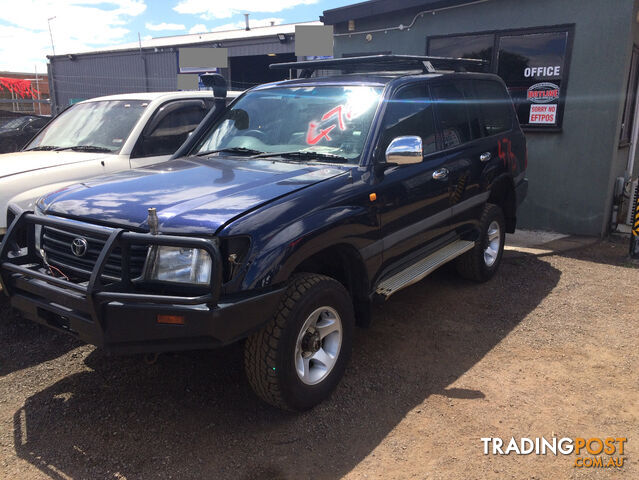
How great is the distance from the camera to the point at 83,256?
2.91 m

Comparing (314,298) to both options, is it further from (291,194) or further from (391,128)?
(391,128)

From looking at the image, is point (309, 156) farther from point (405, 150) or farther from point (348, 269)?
point (348, 269)

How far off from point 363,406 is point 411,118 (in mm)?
2154

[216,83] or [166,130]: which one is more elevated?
[216,83]

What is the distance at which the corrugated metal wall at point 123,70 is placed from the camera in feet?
63.6

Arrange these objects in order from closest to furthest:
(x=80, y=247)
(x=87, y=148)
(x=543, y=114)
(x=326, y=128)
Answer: (x=80, y=247) < (x=326, y=128) < (x=87, y=148) < (x=543, y=114)

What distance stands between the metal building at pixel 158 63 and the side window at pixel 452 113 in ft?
46.9

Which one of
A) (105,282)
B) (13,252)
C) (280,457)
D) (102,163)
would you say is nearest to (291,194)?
(105,282)

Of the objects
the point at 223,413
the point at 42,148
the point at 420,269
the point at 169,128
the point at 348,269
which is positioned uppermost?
→ the point at 169,128

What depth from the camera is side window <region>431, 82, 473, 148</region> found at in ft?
14.8

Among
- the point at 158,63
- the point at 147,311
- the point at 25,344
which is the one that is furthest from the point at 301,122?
the point at 158,63

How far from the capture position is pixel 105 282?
111 inches

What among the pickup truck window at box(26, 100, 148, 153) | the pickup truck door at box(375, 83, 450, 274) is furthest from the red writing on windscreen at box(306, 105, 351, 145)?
the pickup truck window at box(26, 100, 148, 153)

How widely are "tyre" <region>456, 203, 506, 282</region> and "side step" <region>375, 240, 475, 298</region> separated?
309 mm
